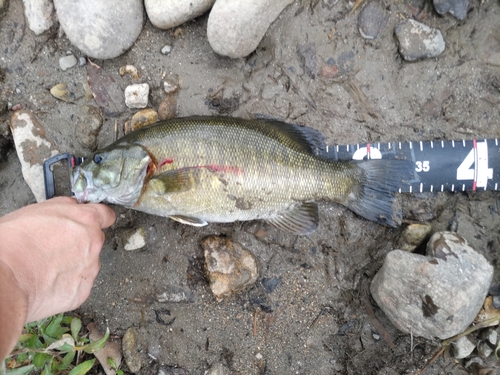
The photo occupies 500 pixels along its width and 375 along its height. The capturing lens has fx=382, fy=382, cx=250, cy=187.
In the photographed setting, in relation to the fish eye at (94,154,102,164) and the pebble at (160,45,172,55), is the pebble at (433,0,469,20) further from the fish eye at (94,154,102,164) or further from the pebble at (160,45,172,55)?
the fish eye at (94,154,102,164)

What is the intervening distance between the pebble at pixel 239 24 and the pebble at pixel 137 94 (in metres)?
0.85

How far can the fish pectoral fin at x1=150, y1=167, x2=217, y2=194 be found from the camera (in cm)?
343

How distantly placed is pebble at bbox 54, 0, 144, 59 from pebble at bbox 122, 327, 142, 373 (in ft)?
9.66

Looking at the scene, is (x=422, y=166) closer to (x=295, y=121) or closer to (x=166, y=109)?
(x=295, y=121)

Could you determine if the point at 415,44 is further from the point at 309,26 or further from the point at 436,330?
the point at 436,330

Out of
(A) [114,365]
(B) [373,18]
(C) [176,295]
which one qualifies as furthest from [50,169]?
(B) [373,18]

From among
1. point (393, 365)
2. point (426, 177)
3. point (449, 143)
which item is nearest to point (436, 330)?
point (393, 365)

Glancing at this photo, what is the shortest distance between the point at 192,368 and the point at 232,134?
8.10ft

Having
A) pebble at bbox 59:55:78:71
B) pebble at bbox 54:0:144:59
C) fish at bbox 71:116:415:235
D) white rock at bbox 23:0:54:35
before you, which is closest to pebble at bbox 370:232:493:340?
fish at bbox 71:116:415:235

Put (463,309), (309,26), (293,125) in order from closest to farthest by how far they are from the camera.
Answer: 1. (463,309)
2. (293,125)
3. (309,26)

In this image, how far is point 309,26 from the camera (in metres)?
4.11

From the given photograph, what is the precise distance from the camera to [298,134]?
381cm

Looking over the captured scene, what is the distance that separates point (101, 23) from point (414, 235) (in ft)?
12.7

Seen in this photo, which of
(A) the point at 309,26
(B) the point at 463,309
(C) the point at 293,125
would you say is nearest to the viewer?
(B) the point at 463,309
